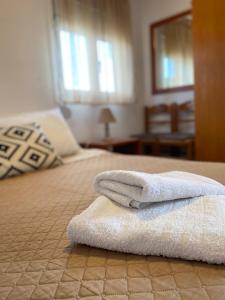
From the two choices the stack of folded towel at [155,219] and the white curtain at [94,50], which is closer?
the stack of folded towel at [155,219]

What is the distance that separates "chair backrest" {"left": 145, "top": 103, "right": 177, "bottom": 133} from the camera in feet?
10.2

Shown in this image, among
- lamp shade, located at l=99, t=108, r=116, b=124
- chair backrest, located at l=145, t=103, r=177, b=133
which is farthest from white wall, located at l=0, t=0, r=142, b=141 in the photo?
chair backrest, located at l=145, t=103, r=177, b=133

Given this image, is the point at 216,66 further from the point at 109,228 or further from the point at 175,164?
the point at 109,228

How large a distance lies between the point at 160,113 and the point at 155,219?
2802 mm

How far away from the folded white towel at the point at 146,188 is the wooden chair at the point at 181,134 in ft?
6.03

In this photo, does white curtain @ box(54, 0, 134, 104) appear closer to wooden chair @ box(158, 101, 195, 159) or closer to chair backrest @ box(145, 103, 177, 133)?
chair backrest @ box(145, 103, 177, 133)

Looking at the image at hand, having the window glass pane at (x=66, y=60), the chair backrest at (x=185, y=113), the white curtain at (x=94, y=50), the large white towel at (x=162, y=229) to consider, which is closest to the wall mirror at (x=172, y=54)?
the chair backrest at (x=185, y=113)

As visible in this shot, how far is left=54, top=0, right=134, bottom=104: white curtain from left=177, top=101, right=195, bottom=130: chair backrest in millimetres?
597

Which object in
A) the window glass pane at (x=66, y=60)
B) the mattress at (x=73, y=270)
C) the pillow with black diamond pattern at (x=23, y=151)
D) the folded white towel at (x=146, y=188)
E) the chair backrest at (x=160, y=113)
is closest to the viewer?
the mattress at (x=73, y=270)

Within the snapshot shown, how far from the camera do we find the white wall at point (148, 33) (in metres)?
3.04

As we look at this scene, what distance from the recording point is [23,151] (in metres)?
1.52

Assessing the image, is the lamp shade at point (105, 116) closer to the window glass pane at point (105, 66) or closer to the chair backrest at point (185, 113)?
the window glass pane at point (105, 66)

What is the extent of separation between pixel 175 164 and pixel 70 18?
73.4 inches

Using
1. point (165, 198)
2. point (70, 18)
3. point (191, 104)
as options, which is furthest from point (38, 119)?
point (191, 104)
